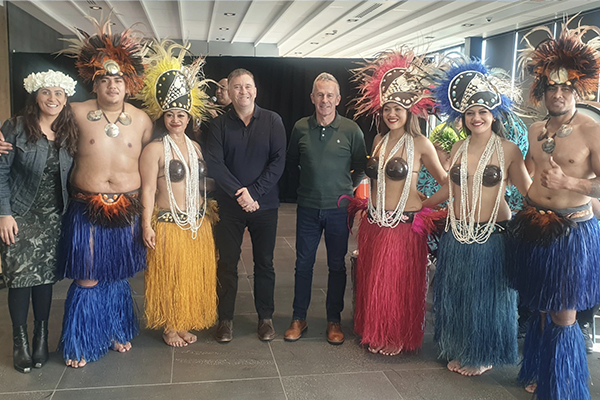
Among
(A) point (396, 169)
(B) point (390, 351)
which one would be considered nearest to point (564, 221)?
(A) point (396, 169)

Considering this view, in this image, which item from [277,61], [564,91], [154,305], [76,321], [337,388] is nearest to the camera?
[564,91]

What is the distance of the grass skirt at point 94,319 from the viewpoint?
2564 mm

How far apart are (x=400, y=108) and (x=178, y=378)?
71.0 inches

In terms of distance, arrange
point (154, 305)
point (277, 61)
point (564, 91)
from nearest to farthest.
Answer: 1. point (564, 91)
2. point (154, 305)
3. point (277, 61)

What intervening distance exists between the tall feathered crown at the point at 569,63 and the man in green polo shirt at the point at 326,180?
39.0 inches

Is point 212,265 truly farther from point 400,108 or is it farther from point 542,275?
point 542,275

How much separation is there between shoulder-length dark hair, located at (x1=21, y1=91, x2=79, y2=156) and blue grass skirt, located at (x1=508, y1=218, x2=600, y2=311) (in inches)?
88.9

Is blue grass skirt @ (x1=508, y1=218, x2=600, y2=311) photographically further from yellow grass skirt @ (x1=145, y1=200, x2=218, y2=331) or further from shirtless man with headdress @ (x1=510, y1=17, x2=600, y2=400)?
yellow grass skirt @ (x1=145, y1=200, x2=218, y2=331)

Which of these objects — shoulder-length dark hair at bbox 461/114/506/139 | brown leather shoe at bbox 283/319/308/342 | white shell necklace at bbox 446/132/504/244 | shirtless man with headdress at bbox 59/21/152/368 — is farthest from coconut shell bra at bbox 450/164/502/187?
shirtless man with headdress at bbox 59/21/152/368

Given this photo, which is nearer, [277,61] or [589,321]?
[589,321]

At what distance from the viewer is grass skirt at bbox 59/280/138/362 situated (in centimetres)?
256

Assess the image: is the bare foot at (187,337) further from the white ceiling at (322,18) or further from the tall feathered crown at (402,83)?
the white ceiling at (322,18)

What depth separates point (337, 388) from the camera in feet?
7.83

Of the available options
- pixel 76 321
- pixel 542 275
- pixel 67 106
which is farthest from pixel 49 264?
pixel 542 275
